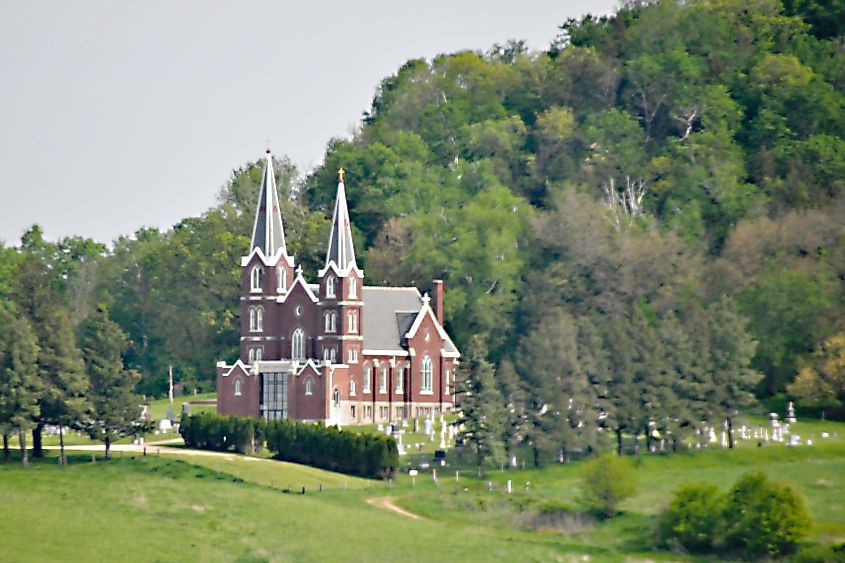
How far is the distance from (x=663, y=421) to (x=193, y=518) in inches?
1134

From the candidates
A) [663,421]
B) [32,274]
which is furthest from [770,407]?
[32,274]

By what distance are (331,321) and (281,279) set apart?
4621mm

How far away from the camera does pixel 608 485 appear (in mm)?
98125

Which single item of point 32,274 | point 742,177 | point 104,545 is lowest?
point 104,545

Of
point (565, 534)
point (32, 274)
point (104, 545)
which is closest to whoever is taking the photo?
point (104, 545)

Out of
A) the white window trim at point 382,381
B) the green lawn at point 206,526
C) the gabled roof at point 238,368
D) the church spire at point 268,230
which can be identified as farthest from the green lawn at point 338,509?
the church spire at point 268,230

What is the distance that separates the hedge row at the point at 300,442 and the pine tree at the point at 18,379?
1137 cm

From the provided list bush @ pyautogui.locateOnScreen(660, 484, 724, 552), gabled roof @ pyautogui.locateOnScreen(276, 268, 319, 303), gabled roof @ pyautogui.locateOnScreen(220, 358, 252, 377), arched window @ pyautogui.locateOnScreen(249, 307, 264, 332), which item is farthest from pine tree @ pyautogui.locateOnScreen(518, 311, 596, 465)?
arched window @ pyautogui.locateOnScreen(249, 307, 264, 332)

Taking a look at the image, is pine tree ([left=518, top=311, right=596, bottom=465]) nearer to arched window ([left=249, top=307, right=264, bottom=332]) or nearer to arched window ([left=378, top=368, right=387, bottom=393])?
arched window ([left=378, top=368, right=387, bottom=393])

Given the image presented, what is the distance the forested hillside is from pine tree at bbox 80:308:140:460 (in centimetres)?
396

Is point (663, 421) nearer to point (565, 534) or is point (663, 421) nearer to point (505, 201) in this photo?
point (565, 534)

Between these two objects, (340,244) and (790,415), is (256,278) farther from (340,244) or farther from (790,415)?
(790,415)

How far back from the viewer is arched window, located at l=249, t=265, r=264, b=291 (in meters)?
133

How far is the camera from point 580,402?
11288 centimetres
